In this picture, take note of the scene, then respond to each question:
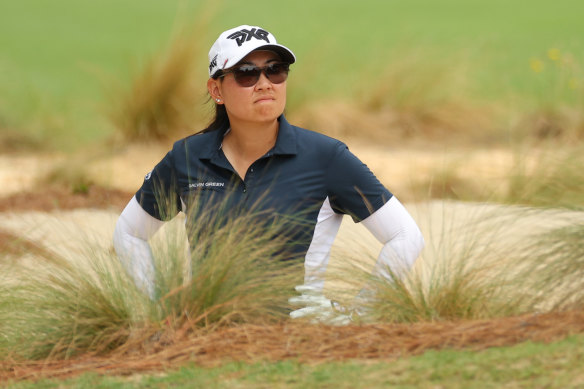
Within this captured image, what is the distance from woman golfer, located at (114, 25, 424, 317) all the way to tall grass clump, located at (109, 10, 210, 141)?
17.6ft

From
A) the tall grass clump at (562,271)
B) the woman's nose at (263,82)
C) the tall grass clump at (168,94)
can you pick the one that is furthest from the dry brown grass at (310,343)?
the tall grass clump at (168,94)

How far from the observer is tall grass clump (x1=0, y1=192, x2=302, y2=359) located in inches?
128

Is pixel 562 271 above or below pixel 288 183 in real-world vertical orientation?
below

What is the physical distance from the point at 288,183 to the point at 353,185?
0.24m

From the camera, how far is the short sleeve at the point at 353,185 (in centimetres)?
346

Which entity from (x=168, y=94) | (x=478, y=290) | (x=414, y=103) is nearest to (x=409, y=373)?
(x=478, y=290)

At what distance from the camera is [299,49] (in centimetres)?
1700

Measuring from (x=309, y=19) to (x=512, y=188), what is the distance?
16307 mm

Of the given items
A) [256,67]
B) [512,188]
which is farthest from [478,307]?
[512,188]

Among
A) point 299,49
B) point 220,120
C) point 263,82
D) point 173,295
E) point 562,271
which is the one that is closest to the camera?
point 173,295

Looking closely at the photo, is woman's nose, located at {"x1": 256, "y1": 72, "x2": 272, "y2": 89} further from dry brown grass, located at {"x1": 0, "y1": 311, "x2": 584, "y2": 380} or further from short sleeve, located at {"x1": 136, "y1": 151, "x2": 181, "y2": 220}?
dry brown grass, located at {"x1": 0, "y1": 311, "x2": 584, "y2": 380}

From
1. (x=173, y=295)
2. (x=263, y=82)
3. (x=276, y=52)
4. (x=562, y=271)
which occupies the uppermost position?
(x=276, y=52)

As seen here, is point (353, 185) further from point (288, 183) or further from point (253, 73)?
point (253, 73)

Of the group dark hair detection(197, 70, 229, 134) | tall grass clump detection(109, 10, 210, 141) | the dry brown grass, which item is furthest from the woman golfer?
tall grass clump detection(109, 10, 210, 141)
